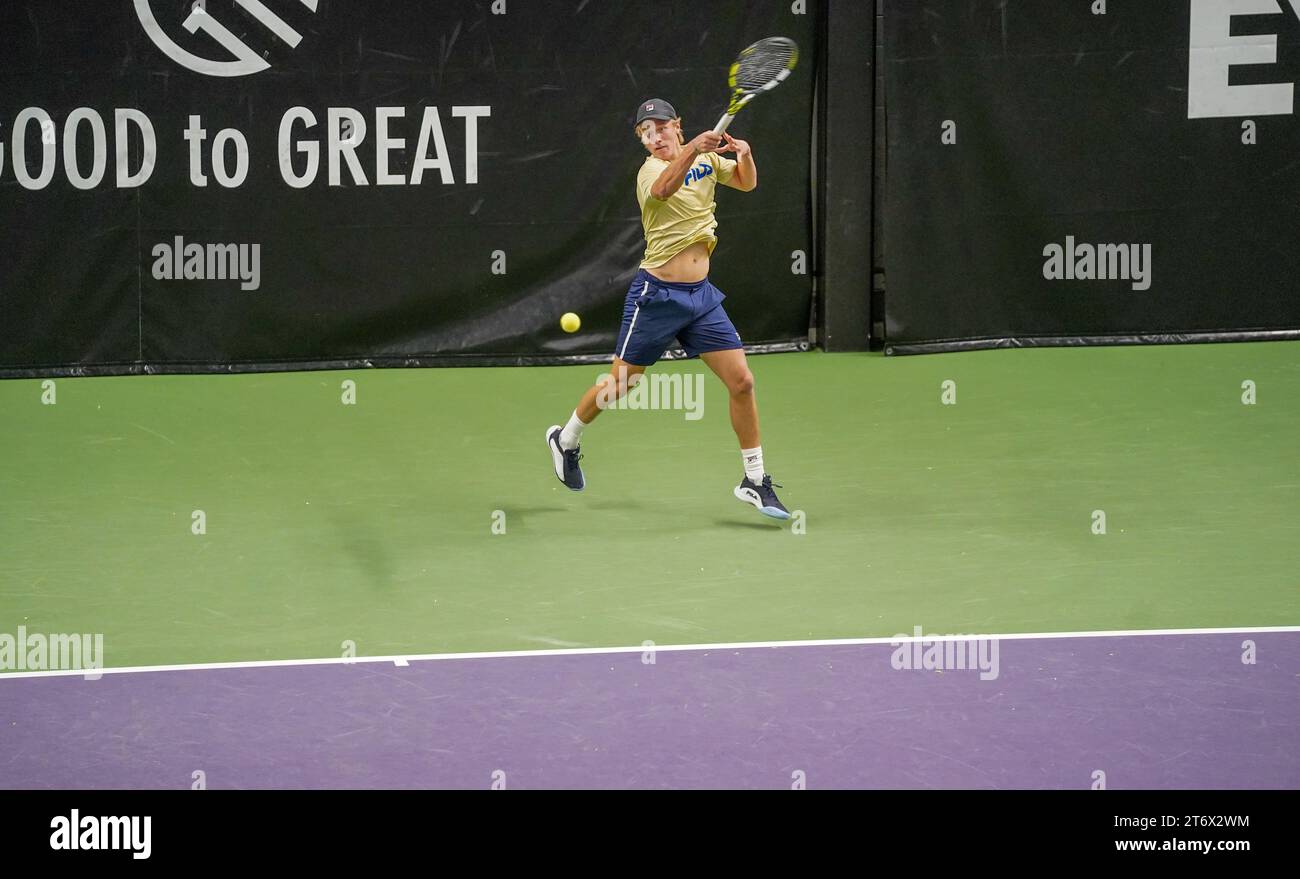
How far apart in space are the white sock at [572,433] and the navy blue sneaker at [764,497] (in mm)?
914

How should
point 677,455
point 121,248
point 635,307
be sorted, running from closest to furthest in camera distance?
point 635,307, point 677,455, point 121,248

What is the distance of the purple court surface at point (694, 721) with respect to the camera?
471 centimetres

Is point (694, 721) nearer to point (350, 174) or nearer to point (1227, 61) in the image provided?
point (350, 174)

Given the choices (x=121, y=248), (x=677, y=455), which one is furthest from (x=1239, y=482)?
(x=121, y=248)

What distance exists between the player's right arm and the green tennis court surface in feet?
5.20

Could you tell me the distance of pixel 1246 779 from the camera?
4.64 meters

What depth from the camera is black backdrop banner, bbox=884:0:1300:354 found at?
38.1 feet

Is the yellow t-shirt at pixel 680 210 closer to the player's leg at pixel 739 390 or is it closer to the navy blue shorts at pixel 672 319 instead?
the navy blue shorts at pixel 672 319

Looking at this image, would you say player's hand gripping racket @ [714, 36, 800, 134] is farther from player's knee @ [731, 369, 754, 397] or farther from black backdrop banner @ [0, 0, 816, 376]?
black backdrop banner @ [0, 0, 816, 376]

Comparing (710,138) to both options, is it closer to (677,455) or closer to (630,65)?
(677,455)

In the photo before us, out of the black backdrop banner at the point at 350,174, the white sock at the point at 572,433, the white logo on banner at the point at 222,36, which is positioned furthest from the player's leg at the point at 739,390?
the white logo on banner at the point at 222,36

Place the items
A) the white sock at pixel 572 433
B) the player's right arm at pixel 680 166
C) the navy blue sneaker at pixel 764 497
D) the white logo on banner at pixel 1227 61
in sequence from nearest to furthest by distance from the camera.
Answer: the player's right arm at pixel 680 166, the navy blue sneaker at pixel 764 497, the white sock at pixel 572 433, the white logo on banner at pixel 1227 61

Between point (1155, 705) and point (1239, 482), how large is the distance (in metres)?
3.42

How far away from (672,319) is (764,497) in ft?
3.17
